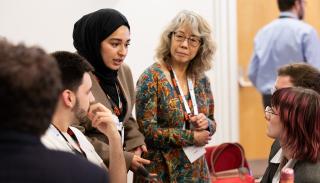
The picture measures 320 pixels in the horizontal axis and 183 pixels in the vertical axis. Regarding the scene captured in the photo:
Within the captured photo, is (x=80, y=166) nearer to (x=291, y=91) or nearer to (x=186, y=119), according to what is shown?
(x=291, y=91)

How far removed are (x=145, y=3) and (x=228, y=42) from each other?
3.07 feet

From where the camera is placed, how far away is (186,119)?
2961 millimetres

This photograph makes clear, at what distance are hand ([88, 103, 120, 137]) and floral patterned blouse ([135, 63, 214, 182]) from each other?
0.65 m

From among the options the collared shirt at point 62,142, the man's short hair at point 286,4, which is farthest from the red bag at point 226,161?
the man's short hair at point 286,4

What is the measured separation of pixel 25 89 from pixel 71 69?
99 centimetres

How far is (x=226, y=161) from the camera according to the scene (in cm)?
333

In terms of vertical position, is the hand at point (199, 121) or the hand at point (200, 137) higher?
the hand at point (199, 121)

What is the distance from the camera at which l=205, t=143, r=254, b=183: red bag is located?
127 inches

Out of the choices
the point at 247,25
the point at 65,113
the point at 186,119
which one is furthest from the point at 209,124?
the point at 247,25

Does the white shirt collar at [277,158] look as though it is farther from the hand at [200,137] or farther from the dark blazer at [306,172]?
the hand at [200,137]

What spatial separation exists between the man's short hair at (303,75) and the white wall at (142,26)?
1878 mm

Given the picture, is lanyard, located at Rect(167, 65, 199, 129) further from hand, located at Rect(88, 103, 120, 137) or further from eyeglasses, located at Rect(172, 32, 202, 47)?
hand, located at Rect(88, 103, 120, 137)

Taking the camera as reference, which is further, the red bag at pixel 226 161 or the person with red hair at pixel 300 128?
the red bag at pixel 226 161

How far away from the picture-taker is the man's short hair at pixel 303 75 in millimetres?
2514
